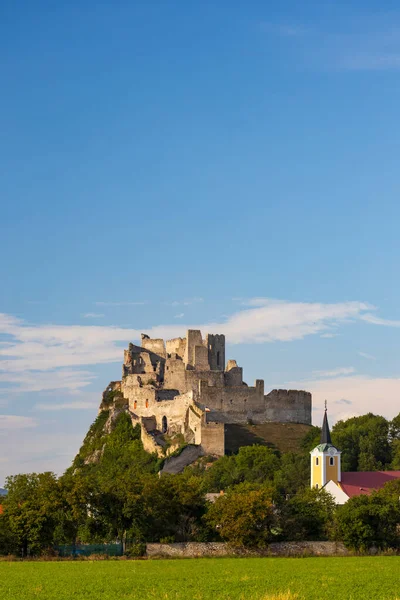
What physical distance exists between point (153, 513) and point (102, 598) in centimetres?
2474

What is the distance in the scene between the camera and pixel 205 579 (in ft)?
128

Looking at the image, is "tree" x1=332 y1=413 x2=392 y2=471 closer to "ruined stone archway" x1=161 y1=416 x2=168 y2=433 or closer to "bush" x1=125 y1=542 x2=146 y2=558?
"ruined stone archway" x1=161 y1=416 x2=168 y2=433

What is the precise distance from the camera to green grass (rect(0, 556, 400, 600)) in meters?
33.4

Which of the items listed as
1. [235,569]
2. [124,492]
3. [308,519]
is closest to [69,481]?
[124,492]

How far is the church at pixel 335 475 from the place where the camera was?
75.9 metres

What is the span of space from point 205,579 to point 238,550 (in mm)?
17184

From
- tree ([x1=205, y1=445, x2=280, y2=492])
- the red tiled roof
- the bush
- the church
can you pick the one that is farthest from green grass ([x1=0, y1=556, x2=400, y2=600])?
tree ([x1=205, y1=445, x2=280, y2=492])

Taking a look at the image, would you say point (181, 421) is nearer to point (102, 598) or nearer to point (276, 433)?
point (276, 433)

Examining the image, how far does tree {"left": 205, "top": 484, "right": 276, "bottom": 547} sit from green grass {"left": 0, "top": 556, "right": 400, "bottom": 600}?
5.69m

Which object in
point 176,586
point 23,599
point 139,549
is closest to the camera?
point 23,599

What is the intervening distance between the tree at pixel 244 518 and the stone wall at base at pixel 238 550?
50 centimetres

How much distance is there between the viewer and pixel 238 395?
93.8 metres

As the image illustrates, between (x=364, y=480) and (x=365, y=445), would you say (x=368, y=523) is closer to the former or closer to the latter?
(x=364, y=480)

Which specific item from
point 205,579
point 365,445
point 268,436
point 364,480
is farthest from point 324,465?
point 205,579
